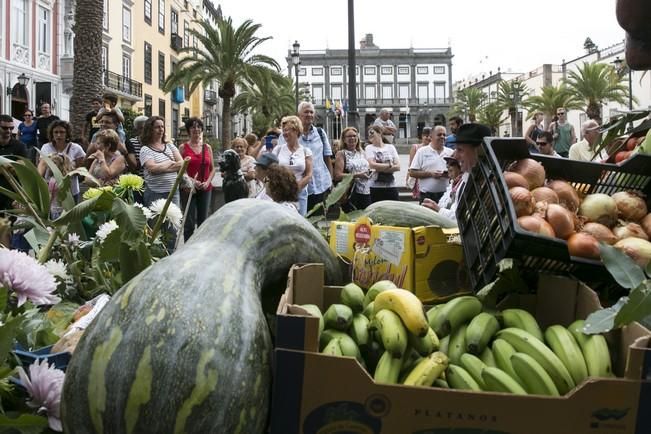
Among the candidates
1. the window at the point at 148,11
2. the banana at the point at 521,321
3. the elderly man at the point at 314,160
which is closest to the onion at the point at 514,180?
the banana at the point at 521,321

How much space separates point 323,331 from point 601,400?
788mm

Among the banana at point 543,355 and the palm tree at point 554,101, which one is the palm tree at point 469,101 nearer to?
the palm tree at point 554,101

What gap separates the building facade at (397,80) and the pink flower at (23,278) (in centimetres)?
11242

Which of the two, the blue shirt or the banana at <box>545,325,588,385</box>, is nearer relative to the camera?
the banana at <box>545,325,588,385</box>

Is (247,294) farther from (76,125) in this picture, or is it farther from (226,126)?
(226,126)

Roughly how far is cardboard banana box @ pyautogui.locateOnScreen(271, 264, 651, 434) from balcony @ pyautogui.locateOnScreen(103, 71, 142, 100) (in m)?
39.9

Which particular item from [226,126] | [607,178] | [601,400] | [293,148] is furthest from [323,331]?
[226,126]

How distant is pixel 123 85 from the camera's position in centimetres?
4231

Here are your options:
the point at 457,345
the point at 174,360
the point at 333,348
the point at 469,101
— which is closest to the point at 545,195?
the point at 457,345

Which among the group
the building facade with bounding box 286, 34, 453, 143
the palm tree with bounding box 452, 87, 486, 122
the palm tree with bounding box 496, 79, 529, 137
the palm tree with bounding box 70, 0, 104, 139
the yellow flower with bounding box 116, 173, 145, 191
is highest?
the building facade with bounding box 286, 34, 453, 143

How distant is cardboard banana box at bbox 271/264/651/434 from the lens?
144 cm

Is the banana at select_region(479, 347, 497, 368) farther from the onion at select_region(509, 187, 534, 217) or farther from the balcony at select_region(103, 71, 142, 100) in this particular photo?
the balcony at select_region(103, 71, 142, 100)

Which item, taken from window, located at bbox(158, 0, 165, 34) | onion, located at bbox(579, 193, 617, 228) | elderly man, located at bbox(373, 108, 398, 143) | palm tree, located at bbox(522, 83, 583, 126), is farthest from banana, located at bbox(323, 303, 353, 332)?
palm tree, located at bbox(522, 83, 583, 126)

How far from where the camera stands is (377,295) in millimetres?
2021
